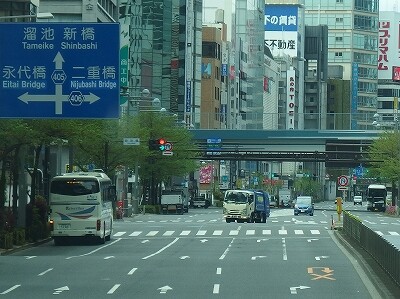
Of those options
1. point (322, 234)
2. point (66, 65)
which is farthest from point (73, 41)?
point (322, 234)

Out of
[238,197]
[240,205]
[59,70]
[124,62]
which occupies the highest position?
[124,62]

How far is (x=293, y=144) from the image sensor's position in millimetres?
111500

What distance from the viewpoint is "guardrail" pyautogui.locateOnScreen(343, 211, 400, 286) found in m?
27.8

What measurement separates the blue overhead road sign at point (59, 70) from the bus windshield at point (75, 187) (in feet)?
39.8

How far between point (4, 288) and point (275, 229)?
38.3 metres

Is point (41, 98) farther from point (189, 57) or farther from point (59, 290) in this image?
point (189, 57)

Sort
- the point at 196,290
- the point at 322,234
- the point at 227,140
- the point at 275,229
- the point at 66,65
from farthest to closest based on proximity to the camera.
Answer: the point at 227,140 < the point at 275,229 < the point at 322,234 < the point at 66,65 < the point at 196,290

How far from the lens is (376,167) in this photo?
117 m

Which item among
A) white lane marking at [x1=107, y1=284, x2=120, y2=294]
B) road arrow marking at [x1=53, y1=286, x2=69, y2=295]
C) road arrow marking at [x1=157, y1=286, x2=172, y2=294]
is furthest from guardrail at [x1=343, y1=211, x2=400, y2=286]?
road arrow marking at [x1=53, y1=286, x2=69, y2=295]

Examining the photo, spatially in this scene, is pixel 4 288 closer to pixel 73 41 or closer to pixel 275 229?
pixel 73 41

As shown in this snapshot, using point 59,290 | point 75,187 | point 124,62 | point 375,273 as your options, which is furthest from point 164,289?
point 124,62

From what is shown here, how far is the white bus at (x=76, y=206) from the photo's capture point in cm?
4909

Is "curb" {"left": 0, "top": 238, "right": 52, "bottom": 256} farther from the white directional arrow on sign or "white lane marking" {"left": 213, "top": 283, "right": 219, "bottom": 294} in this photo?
"white lane marking" {"left": 213, "top": 283, "right": 219, "bottom": 294}

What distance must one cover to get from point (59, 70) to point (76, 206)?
12959 millimetres
